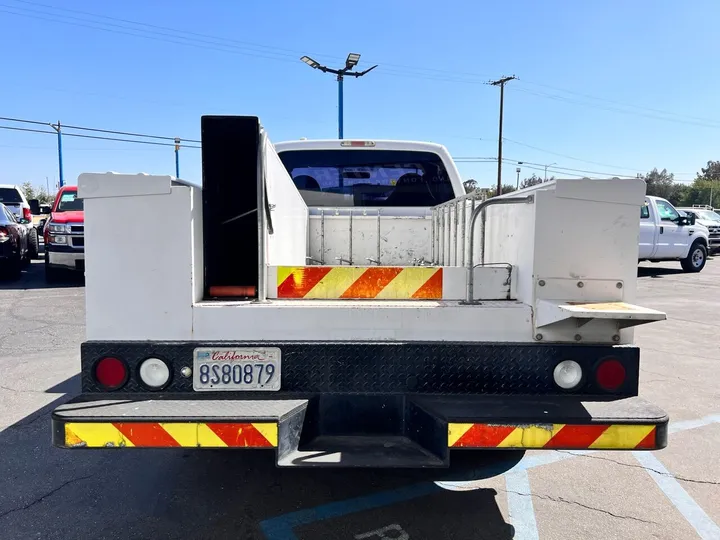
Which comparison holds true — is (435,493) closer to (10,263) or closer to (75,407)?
(75,407)

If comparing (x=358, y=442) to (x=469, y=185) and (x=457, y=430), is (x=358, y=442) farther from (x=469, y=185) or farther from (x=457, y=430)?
(x=469, y=185)

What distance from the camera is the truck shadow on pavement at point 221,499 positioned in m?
2.71

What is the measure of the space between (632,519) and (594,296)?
138 centimetres

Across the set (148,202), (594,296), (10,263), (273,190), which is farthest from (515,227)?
(10,263)

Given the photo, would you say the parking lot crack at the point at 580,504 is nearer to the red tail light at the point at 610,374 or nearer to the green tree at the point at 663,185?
the red tail light at the point at 610,374

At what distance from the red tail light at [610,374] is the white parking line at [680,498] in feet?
3.34

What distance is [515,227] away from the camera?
8.87 ft

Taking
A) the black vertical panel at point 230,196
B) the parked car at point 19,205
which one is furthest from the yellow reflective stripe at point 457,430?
the parked car at point 19,205

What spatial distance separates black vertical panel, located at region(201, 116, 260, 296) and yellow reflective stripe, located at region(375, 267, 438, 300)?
0.68 meters

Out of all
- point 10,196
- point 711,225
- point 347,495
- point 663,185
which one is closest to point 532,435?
point 347,495

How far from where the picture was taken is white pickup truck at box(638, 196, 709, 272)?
1533 centimetres

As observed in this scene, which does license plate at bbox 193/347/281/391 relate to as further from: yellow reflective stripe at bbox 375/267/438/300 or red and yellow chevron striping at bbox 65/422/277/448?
yellow reflective stripe at bbox 375/267/438/300

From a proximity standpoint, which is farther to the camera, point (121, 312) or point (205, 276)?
point (205, 276)

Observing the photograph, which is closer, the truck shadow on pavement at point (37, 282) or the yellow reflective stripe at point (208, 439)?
the yellow reflective stripe at point (208, 439)
